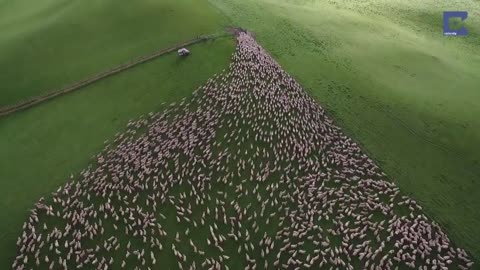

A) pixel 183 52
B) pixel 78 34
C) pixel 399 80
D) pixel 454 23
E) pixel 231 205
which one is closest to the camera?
pixel 231 205

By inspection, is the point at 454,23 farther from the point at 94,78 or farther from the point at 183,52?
the point at 94,78

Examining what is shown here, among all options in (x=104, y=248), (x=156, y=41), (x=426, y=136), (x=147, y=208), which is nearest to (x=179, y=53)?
(x=156, y=41)

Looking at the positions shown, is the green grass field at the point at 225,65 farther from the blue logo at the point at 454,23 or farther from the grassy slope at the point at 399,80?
the blue logo at the point at 454,23

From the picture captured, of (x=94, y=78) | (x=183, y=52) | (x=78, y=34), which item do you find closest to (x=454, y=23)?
(x=183, y=52)

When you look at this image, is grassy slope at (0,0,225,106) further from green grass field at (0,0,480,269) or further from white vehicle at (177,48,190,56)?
white vehicle at (177,48,190,56)

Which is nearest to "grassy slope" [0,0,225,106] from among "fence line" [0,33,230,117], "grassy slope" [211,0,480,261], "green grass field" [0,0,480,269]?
"green grass field" [0,0,480,269]
